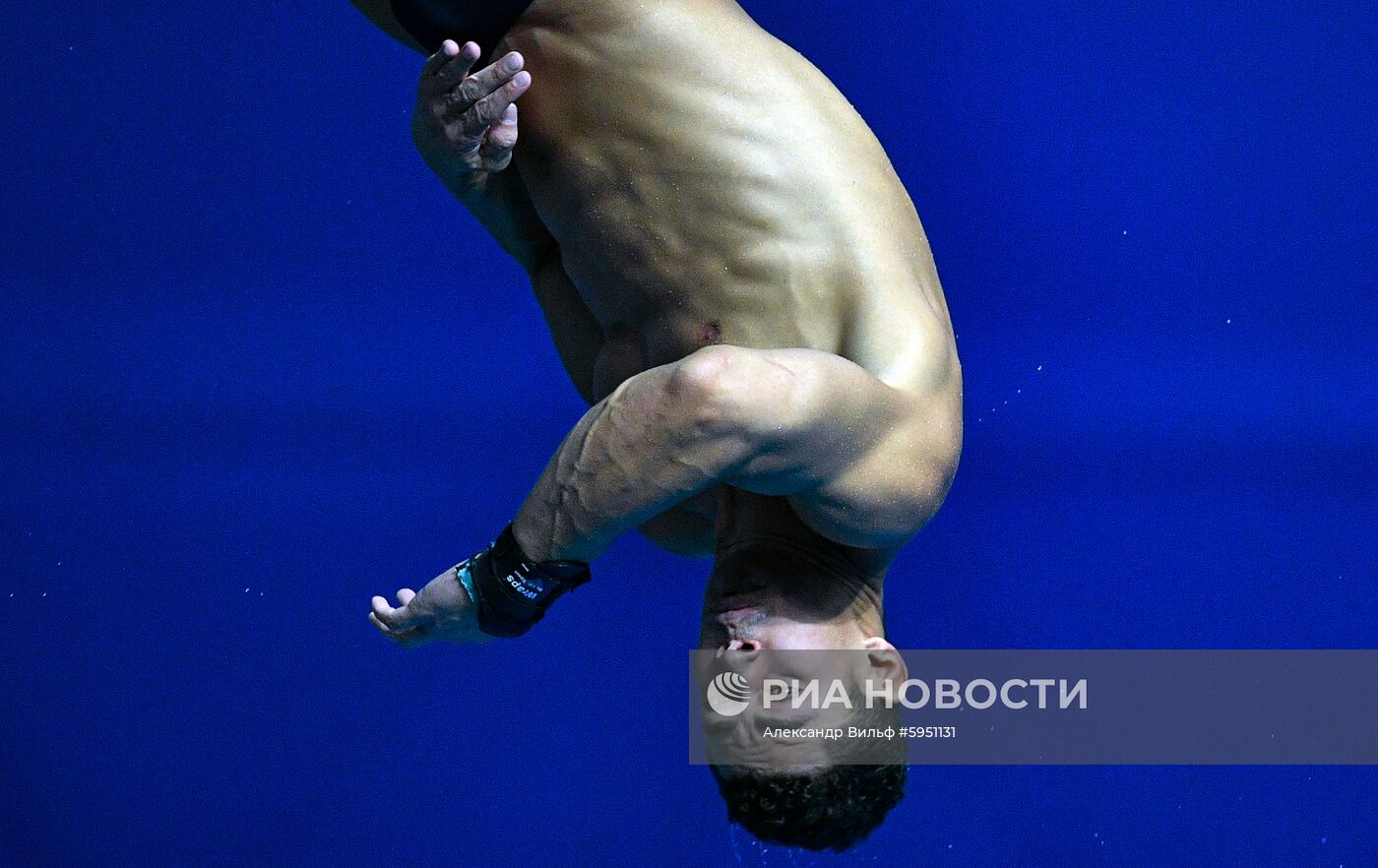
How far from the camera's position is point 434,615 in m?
1.55

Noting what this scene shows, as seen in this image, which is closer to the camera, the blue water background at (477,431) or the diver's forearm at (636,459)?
the diver's forearm at (636,459)

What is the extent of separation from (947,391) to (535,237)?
56 cm

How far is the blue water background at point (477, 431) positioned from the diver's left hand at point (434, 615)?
4.12ft

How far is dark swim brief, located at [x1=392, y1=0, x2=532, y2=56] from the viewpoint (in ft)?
5.03

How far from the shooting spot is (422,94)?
162 centimetres

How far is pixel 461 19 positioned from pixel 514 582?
21.9 inches

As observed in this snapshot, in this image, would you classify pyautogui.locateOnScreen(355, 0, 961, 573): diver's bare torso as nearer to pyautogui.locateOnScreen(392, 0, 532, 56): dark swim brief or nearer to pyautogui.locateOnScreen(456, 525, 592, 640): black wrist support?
pyautogui.locateOnScreen(392, 0, 532, 56): dark swim brief

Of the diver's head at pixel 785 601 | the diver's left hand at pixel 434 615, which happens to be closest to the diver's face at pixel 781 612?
the diver's head at pixel 785 601

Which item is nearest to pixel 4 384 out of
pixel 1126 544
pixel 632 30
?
pixel 632 30

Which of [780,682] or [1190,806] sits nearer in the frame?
[780,682]

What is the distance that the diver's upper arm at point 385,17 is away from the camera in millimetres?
1657

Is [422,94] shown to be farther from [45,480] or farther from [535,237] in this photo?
[45,480]

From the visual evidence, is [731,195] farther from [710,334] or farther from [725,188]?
[710,334]

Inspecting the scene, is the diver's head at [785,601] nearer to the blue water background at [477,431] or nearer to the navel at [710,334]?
the navel at [710,334]
